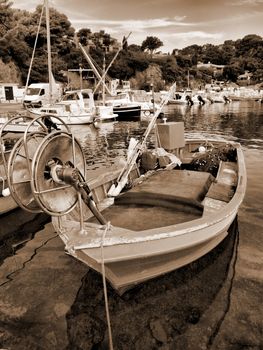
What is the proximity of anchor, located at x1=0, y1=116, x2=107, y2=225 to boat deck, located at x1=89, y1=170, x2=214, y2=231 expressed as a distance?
1.59 metres

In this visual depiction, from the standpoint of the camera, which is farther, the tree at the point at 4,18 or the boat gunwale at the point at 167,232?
the tree at the point at 4,18

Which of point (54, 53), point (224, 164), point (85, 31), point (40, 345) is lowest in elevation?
point (40, 345)

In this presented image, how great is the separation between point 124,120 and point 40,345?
43.9m

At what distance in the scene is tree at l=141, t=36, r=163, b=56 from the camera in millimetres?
141500

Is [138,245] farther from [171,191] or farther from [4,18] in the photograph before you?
[4,18]

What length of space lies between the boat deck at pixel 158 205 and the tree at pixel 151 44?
146 m

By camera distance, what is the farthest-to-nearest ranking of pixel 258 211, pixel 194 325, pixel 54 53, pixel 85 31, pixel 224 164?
pixel 85 31 < pixel 54 53 < pixel 224 164 < pixel 258 211 < pixel 194 325

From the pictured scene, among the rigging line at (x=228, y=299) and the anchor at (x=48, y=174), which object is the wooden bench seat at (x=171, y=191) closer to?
the rigging line at (x=228, y=299)

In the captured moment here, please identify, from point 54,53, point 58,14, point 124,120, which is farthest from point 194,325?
point 58,14

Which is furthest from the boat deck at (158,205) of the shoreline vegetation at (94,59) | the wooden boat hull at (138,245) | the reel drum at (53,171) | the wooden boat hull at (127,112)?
the wooden boat hull at (127,112)

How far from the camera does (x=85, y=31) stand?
336 ft

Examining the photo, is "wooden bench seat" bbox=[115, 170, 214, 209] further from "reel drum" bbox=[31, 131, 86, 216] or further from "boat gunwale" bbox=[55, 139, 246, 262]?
"reel drum" bbox=[31, 131, 86, 216]

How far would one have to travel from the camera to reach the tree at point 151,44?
141500 mm

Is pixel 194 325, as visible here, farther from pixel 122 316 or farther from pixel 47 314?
pixel 47 314
